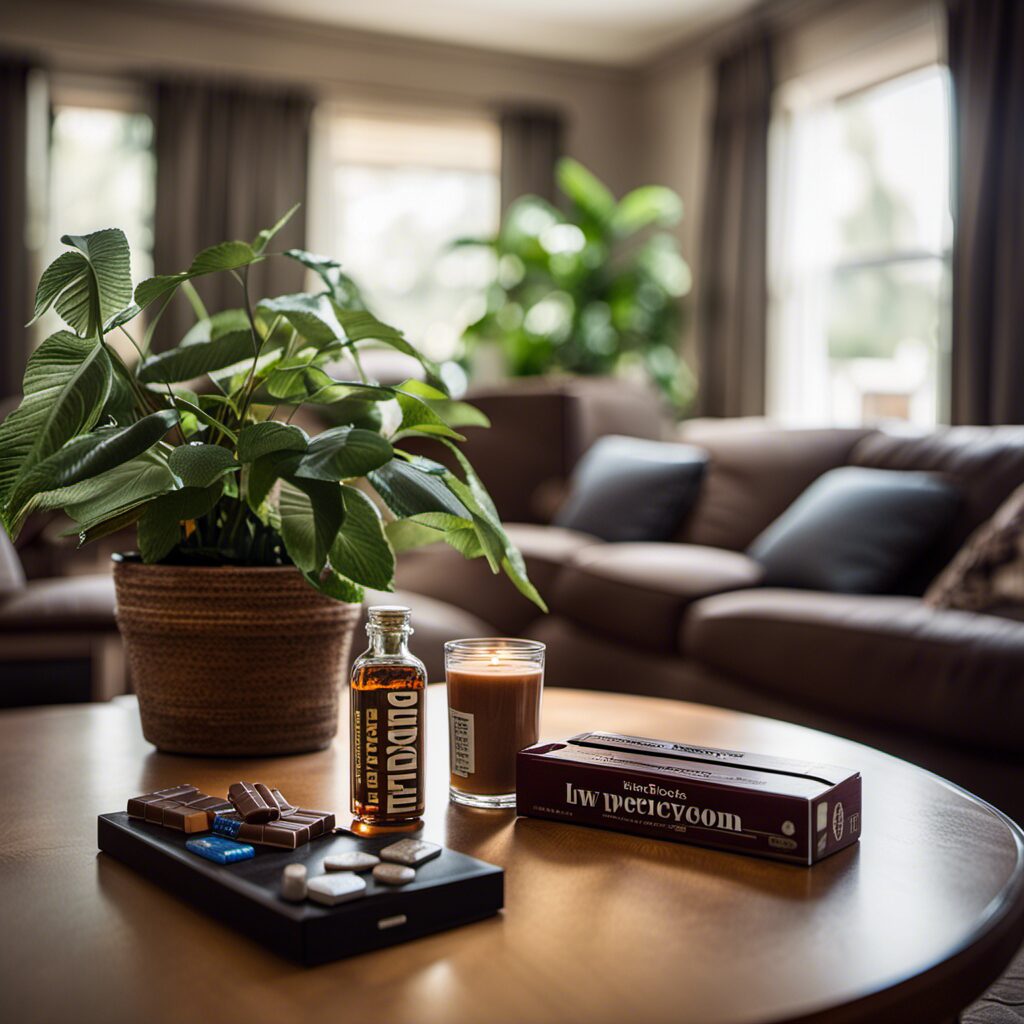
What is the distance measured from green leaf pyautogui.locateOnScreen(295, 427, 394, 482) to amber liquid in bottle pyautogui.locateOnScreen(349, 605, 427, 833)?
15 cm

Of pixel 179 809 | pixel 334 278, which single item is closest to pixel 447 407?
pixel 334 278

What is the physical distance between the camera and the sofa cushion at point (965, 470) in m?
2.69

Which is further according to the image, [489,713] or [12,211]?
[12,211]

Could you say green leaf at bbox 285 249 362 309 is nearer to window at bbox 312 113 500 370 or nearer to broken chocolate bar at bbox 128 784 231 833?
broken chocolate bar at bbox 128 784 231 833

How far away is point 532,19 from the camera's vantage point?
5.43 metres

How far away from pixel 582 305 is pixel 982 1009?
413 cm

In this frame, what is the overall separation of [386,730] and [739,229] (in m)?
4.61

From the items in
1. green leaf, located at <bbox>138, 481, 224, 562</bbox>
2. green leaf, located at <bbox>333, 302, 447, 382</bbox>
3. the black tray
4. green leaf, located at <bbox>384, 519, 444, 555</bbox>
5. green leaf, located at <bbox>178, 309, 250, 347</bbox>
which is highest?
green leaf, located at <bbox>178, 309, 250, 347</bbox>

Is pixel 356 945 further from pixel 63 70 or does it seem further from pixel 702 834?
pixel 63 70

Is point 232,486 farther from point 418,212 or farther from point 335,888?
point 418,212

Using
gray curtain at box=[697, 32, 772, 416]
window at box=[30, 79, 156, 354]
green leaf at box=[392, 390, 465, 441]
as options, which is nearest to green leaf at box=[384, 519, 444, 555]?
green leaf at box=[392, 390, 465, 441]

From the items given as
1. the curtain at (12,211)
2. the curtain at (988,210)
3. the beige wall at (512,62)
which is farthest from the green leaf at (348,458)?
the curtain at (12,211)

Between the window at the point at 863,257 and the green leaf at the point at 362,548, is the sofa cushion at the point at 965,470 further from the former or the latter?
the green leaf at the point at 362,548

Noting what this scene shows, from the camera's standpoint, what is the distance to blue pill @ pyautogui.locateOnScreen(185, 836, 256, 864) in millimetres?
797
